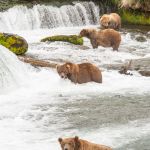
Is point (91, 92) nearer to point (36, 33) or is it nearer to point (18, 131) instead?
point (18, 131)

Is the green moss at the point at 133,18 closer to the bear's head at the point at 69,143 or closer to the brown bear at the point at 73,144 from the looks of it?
the brown bear at the point at 73,144

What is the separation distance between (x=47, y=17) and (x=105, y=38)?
20.5ft

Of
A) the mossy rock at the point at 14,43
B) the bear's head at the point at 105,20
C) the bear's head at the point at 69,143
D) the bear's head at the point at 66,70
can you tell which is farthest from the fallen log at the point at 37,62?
the bear's head at the point at 105,20

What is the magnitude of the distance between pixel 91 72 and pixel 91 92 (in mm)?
788

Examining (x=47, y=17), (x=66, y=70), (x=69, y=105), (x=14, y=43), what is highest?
(x=66, y=70)

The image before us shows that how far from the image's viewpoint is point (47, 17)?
22906mm

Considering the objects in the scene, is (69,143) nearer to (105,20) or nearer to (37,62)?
(37,62)

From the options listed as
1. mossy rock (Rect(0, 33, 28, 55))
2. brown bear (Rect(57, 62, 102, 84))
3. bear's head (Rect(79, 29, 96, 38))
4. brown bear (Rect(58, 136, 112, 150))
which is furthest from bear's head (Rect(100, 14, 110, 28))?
brown bear (Rect(58, 136, 112, 150))

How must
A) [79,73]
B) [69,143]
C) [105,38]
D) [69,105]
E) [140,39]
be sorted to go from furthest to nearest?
[140,39] → [105,38] → [79,73] → [69,105] → [69,143]

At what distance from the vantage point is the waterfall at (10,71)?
40.1 feet

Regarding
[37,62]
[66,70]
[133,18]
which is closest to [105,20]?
[133,18]

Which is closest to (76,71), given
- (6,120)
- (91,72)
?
(91,72)

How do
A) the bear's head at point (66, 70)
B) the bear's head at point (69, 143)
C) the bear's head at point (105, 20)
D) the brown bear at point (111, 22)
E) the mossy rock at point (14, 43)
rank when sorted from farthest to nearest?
1. the bear's head at point (105, 20)
2. the brown bear at point (111, 22)
3. the mossy rock at point (14, 43)
4. the bear's head at point (66, 70)
5. the bear's head at point (69, 143)

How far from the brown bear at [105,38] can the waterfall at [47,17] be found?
18.0ft
